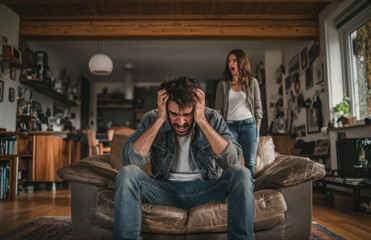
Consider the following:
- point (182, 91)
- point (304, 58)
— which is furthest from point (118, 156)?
point (304, 58)

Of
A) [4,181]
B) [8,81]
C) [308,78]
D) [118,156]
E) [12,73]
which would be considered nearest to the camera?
[118,156]

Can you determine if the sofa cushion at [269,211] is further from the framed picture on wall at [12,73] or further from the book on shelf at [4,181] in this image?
the framed picture on wall at [12,73]

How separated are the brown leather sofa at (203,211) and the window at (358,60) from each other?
117 inches

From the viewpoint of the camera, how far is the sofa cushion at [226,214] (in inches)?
66.2

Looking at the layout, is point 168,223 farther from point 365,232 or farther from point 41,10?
point 41,10

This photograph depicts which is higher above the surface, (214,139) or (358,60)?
(358,60)

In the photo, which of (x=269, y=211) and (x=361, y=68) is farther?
(x=361, y=68)

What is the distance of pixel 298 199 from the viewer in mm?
1847

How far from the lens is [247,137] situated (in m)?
2.69

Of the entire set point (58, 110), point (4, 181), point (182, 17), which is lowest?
point (4, 181)

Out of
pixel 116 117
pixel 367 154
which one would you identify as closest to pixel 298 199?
pixel 367 154

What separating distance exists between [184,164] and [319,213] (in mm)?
2050

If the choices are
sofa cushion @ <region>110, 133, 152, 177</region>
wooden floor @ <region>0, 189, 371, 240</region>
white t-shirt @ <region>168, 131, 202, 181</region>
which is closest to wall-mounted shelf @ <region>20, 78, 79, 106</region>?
wooden floor @ <region>0, 189, 371, 240</region>

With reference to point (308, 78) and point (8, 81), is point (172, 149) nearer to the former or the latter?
point (8, 81)
